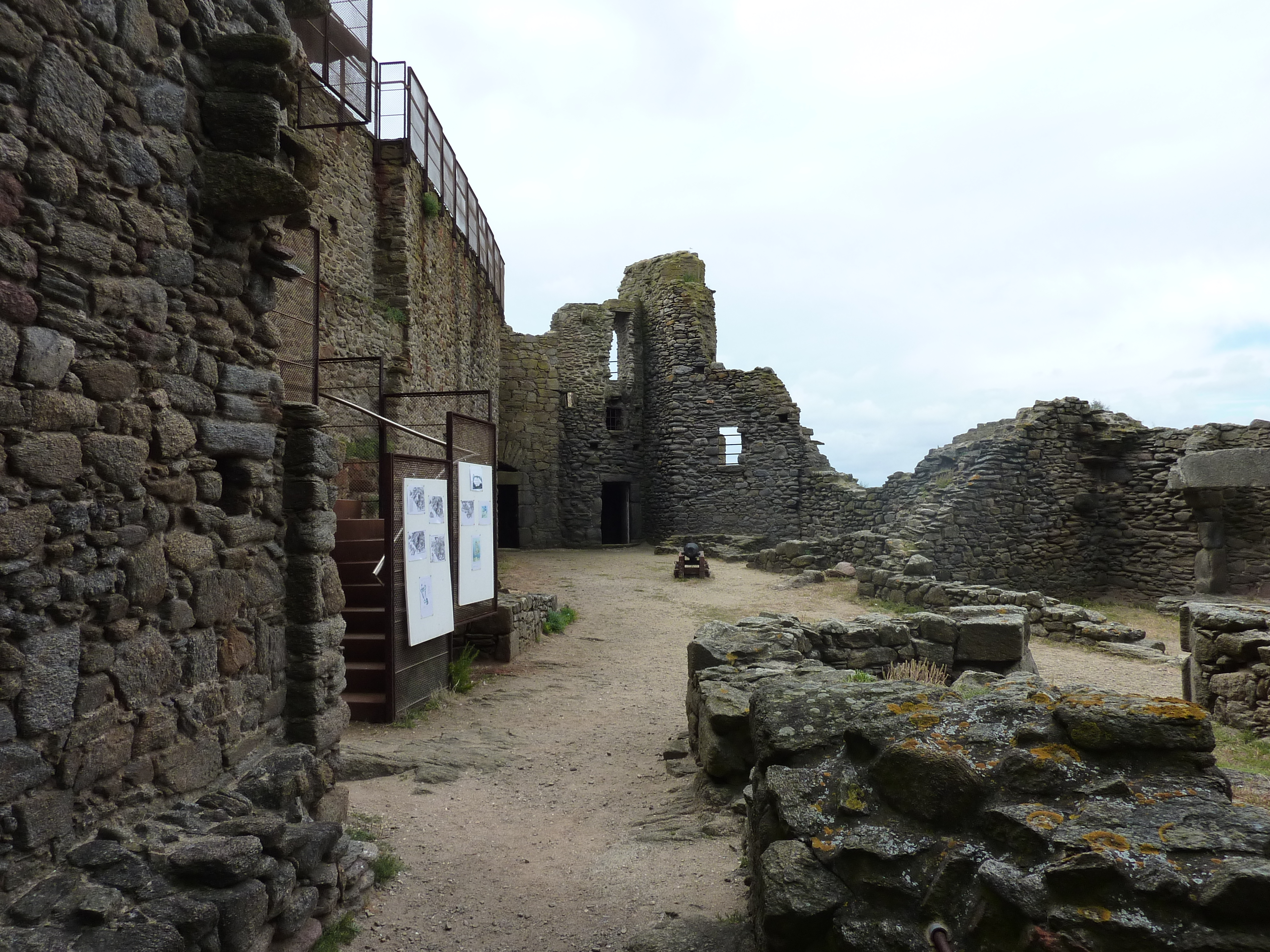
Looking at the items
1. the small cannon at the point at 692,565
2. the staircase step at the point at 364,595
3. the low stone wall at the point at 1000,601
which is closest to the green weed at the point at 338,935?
the staircase step at the point at 364,595

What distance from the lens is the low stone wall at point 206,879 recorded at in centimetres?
251

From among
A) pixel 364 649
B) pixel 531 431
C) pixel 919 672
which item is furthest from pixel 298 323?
pixel 531 431

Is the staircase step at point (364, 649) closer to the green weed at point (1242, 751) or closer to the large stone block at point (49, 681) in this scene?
the large stone block at point (49, 681)

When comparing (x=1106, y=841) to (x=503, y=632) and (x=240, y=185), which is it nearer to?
(x=240, y=185)

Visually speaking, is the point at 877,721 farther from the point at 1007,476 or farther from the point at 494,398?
the point at 494,398

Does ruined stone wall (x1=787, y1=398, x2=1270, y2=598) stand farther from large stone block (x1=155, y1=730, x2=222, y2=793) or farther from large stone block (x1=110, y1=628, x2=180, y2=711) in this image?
large stone block (x1=110, y1=628, x2=180, y2=711)

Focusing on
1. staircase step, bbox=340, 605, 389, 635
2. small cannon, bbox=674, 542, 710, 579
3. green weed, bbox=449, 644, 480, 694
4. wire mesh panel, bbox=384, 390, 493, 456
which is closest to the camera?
staircase step, bbox=340, 605, 389, 635

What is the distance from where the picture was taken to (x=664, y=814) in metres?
4.93

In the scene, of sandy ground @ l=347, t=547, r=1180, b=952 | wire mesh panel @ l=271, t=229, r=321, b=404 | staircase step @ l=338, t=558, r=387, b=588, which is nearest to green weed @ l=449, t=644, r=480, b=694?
sandy ground @ l=347, t=547, r=1180, b=952

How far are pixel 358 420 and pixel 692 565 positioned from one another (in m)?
7.60

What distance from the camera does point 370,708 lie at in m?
6.89

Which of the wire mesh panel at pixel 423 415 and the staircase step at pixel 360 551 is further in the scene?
the wire mesh panel at pixel 423 415

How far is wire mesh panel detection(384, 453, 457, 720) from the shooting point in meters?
6.86

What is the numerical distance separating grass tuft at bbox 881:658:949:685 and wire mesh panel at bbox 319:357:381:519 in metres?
5.85
